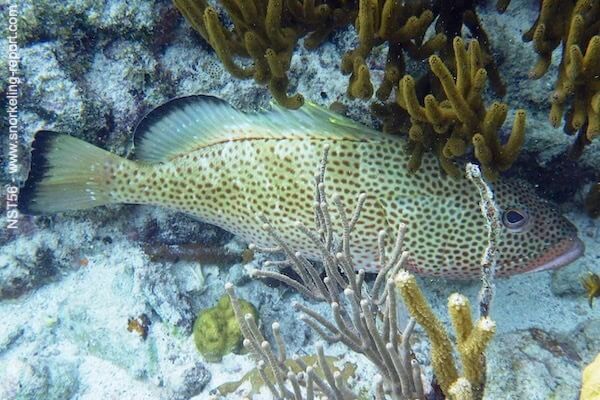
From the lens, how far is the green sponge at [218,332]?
3854 mm

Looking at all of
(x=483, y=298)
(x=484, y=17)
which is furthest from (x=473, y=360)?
(x=484, y=17)

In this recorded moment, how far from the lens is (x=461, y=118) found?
2.81m

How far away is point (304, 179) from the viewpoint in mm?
3461

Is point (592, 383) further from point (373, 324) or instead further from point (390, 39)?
point (390, 39)

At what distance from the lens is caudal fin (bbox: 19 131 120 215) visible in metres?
3.73

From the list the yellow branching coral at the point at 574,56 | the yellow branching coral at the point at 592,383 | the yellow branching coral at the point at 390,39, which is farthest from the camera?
the yellow branching coral at the point at 390,39

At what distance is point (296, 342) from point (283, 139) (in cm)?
163

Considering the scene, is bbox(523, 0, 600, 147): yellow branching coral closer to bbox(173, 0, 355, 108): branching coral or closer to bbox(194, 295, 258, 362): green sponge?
bbox(173, 0, 355, 108): branching coral

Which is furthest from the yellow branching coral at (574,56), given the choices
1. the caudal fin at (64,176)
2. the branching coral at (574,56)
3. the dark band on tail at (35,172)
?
the dark band on tail at (35,172)

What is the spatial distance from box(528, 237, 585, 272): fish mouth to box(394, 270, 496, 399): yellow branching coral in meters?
1.62

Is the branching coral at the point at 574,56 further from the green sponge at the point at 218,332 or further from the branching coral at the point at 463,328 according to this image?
the green sponge at the point at 218,332

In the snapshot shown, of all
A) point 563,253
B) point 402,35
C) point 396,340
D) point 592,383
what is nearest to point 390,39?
point 402,35

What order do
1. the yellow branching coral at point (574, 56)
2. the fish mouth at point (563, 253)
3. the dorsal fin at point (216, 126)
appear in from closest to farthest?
the yellow branching coral at point (574, 56)
the fish mouth at point (563, 253)
the dorsal fin at point (216, 126)

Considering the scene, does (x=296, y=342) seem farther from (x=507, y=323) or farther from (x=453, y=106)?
(x=453, y=106)
